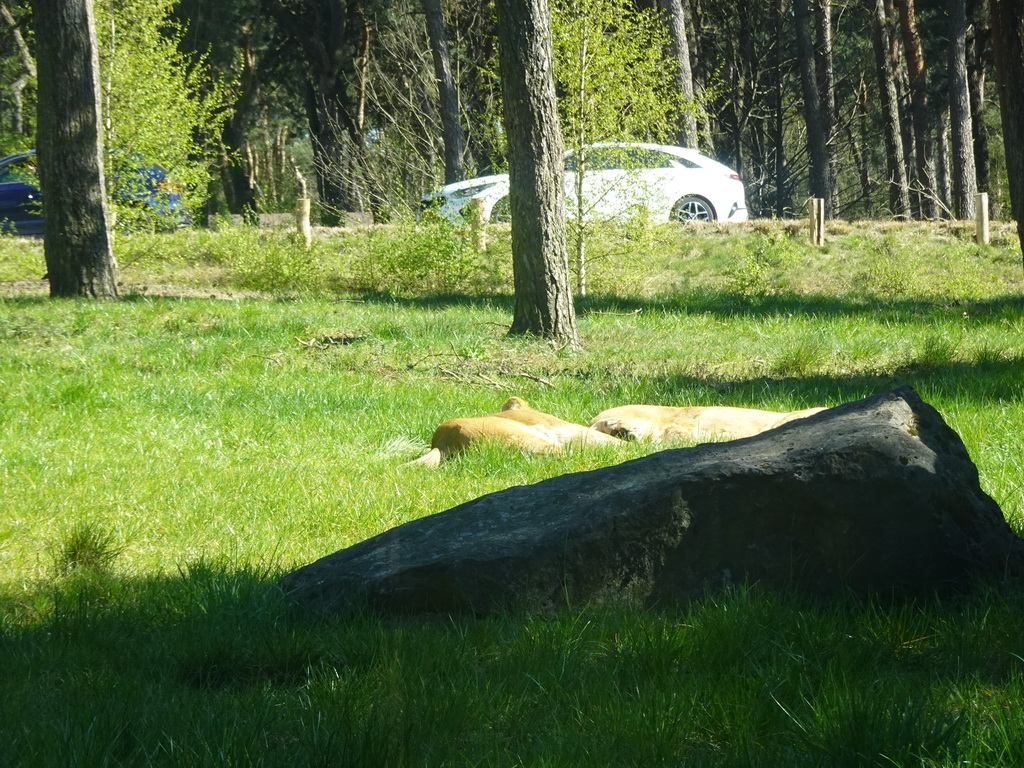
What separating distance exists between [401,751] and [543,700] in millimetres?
567

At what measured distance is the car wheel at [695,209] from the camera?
21.1 m

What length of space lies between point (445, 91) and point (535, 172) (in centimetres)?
1717

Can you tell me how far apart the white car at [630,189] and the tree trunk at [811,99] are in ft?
34.9

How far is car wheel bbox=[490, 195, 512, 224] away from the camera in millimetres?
18297

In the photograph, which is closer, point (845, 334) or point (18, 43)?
point (845, 334)

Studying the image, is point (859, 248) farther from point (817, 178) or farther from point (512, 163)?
point (817, 178)

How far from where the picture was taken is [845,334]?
11852mm

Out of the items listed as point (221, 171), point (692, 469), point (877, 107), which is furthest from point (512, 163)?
point (877, 107)

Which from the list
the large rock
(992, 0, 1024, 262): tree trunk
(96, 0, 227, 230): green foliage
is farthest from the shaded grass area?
(96, 0, 227, 230): green foliage

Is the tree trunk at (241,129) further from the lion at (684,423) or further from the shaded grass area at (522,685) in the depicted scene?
the shaded grass area at (522,685)

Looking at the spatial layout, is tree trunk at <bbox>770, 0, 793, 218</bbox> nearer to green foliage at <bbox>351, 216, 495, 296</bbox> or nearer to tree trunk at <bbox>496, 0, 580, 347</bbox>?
green foliage at <bbox>351, 216, 495, 296</bbox>

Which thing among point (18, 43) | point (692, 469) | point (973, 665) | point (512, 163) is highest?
point (18, 43)

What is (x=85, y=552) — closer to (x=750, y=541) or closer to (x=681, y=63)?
(x=750, y=541)

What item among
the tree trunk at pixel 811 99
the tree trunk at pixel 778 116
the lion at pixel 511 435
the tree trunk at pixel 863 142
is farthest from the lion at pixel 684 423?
the tree trunk at pixel 863 142
